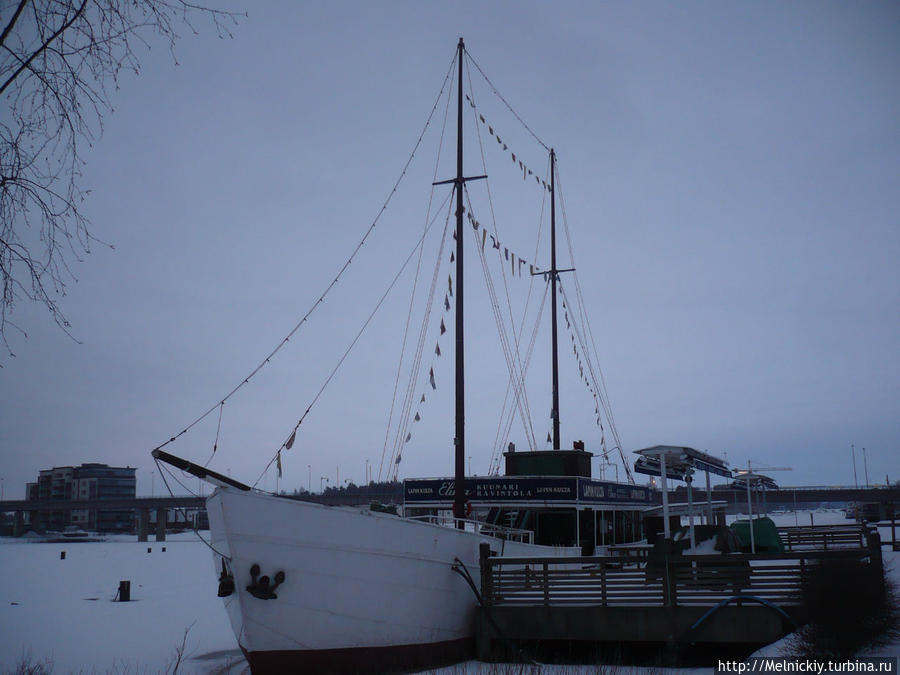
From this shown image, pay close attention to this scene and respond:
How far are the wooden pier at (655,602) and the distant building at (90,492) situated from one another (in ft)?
518

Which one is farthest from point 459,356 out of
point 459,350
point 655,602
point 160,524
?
point 160,524

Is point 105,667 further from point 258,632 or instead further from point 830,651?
point 830,651

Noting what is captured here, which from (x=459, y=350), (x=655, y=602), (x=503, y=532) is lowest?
(x=655, y=602)

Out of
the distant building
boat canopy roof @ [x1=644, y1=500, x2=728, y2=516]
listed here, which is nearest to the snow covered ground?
boat canopy roof @ [x1=644, y1=500, x2=728, y2=516]

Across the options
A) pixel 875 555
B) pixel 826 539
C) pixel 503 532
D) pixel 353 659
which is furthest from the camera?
pixel 826 539

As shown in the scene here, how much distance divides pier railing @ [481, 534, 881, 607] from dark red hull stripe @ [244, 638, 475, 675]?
1.68 meters

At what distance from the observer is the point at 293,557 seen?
1356cm

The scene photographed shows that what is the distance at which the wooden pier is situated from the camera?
14.3 m

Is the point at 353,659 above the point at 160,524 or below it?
above

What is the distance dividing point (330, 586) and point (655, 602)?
6602 millimetres

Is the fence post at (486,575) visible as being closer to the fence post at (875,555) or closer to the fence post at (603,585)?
the fence post at (603,585)

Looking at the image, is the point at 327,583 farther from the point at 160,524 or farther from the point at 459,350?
the point at 160,524

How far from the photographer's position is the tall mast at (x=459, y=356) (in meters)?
19.2

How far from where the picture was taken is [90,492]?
157125mm
